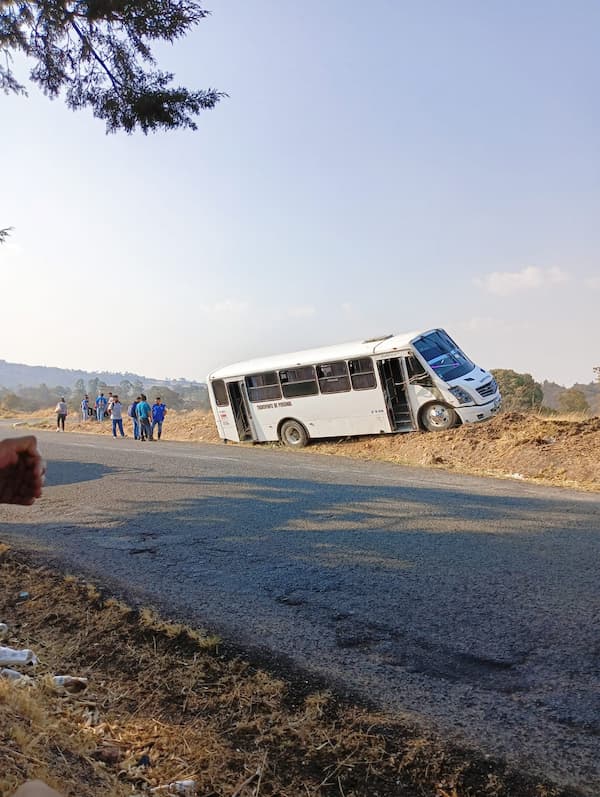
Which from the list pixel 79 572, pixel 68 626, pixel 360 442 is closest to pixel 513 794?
pixel 68 626

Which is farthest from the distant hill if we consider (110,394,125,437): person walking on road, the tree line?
(110,394,125,437): person walking on road

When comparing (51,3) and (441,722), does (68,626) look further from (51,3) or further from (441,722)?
(51,3)

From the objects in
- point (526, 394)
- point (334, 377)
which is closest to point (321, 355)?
point (334, 377)

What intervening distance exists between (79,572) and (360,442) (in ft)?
42.4

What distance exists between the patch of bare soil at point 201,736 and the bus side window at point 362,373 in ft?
45.2

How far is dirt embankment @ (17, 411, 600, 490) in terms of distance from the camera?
1332 cm

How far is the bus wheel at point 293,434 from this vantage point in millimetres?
20078

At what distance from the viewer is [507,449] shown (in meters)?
15.0

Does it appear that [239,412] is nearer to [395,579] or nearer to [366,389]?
[366,389]

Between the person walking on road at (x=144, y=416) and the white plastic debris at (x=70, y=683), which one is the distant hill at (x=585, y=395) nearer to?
the person walking on road at (x=144, y=416)

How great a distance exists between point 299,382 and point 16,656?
1558 cm

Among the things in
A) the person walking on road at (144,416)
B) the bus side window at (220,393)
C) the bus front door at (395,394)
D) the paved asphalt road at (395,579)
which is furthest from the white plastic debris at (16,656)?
the person walking on road at (144,416)

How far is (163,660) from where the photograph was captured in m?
4.46

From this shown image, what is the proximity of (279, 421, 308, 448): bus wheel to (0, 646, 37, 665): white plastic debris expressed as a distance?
15.7m
